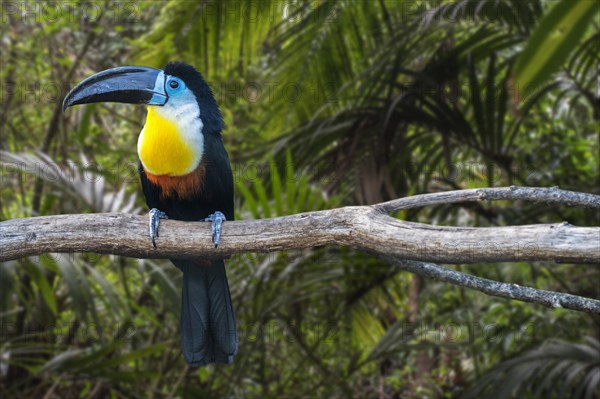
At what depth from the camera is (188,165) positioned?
10.8 feet

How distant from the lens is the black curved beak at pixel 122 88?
3.11 m

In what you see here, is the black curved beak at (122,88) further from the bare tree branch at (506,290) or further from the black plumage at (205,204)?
the bare tree branch at (506,290)

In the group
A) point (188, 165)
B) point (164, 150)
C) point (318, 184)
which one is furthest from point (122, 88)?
point (318, 184)

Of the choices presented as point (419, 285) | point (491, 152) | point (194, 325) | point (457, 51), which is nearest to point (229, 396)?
point (419, 285)

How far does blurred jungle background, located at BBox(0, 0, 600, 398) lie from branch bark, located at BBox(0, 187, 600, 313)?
4.26 ft

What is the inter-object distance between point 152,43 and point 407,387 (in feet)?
11.0

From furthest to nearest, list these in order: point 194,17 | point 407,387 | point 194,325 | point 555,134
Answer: point 407,387 → point 555,134 → point 194,17 → point 194,325

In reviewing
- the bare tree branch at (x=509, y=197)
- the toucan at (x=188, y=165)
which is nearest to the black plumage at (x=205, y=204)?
the toucan at (x=188, y=165)

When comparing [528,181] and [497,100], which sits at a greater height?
[497,100]

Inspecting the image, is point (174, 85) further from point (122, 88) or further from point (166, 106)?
point (122, 88)

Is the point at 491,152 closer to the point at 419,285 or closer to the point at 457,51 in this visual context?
the point at 457,51

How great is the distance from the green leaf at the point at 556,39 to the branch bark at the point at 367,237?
920 mm

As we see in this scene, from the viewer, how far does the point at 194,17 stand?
18.1 ft

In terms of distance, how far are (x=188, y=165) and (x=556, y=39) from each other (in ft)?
5.11
